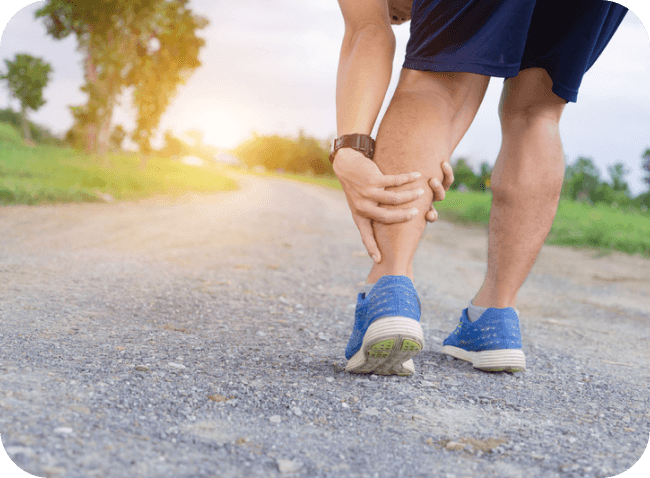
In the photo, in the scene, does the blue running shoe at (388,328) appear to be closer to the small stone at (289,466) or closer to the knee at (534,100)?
the small stone at (289,466)

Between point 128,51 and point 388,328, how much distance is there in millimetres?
10641

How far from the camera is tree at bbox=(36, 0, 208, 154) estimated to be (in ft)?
31.1

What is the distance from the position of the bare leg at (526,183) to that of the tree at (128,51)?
966cm

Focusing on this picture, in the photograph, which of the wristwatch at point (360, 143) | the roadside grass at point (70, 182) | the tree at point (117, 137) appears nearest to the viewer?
the wristwatch at point (360, 143)

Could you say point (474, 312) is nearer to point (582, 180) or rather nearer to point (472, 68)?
point (472, 68)

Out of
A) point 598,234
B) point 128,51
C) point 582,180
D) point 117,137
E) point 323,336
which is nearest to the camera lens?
point 323,336

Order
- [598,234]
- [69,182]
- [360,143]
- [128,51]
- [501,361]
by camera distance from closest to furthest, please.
A: 1. [360,143]
2. [501,361]
3. [598,234]
4. [69,182]
5. [128,51]

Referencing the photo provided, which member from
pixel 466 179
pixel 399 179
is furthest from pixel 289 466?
pixel 466 179

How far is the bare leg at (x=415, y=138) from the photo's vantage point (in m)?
1.21

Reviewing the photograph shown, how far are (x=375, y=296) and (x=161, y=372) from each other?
0.55m

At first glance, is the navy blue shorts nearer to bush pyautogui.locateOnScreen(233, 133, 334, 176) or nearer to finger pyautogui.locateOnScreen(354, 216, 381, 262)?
finger pyautogui.locateOnScreen(354, 216, 381, 262)

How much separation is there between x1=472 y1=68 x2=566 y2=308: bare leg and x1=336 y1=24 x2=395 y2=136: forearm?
0.47 meters

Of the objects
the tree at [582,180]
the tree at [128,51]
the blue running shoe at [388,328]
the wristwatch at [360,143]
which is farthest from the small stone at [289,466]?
the tree at [582,180]

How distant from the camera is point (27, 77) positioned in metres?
16.6
